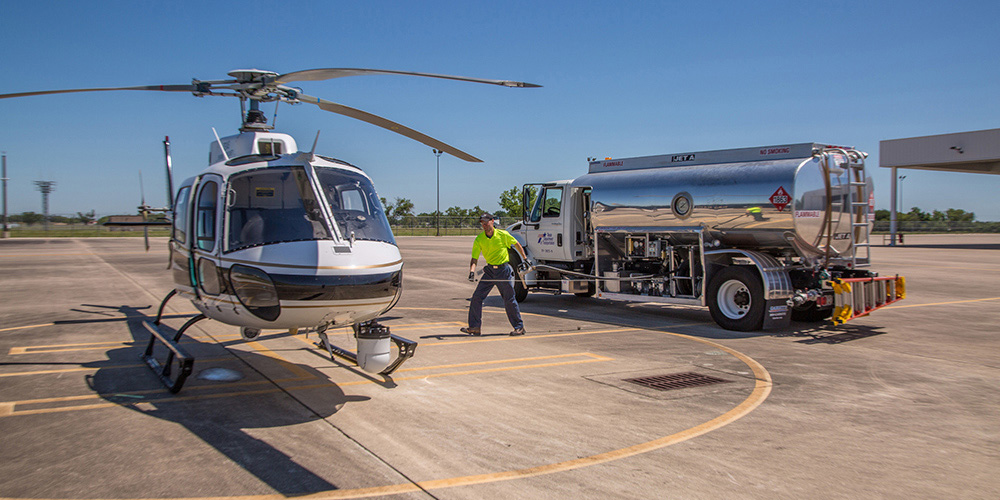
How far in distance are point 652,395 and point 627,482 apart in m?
2.64

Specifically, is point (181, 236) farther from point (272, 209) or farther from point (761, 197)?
point (761, 197)

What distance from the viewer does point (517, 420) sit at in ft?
20.2

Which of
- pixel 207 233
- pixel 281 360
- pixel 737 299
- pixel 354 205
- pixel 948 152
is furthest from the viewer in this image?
pixel 948 152

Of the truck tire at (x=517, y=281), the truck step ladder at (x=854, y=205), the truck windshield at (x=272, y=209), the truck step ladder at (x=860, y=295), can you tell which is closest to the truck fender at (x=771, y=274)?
the truck step ladder at (x=860, y=295)

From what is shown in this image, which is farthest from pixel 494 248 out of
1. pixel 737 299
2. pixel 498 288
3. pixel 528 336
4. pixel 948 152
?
pixel 948 152

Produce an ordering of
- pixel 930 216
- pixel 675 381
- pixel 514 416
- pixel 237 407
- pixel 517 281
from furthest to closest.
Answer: pixel 930 216 < pixel 517 281 < pixel 675 381 < pixel 237 407 < pixel 514 416

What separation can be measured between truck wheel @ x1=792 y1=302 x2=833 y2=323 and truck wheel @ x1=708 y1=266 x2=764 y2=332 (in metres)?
1.65

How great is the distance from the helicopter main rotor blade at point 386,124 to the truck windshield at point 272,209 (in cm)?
132

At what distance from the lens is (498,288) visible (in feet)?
35.5

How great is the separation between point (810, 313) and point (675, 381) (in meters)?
6.30

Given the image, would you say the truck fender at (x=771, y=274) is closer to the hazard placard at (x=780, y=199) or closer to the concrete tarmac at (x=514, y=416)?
the concrete tarmac at (x=514, y=416)

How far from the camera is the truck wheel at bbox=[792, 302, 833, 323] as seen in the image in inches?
494

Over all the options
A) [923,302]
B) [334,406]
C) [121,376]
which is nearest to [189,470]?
[334,406]

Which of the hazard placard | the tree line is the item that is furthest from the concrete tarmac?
the tree line
